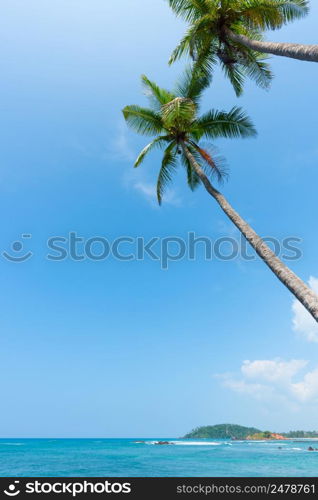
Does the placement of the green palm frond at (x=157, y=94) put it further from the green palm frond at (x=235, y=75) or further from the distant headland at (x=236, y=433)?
the distant headland at (x=236, y=433)

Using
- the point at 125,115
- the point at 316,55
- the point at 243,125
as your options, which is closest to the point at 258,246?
the point at 316,55

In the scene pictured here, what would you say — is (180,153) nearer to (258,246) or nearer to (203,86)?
(203,86)

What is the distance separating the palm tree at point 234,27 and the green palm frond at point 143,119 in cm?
230

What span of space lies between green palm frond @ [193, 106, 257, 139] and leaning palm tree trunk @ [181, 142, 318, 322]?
301cm

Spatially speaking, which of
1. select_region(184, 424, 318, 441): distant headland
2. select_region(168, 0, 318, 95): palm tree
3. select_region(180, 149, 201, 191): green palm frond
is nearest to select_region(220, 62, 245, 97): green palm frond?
select_region(168, 0, 318, 95): palm tree

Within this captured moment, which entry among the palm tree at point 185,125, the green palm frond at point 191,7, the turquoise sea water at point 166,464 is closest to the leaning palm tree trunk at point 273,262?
the palm tree at point 185,125

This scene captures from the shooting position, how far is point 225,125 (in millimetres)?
12406

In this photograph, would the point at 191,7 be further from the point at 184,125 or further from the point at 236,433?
the point at 236,433

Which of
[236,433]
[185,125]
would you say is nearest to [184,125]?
[185,125]

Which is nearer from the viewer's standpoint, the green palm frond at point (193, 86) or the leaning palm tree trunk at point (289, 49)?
the leaning palm tree trunk at point (289, 49)

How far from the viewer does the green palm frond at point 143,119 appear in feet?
41.4

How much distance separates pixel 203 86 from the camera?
41.1 feet
